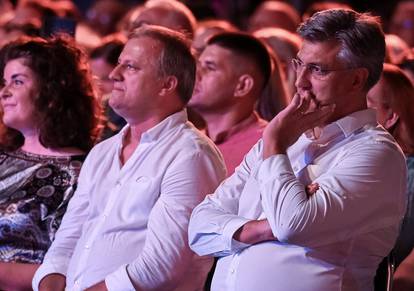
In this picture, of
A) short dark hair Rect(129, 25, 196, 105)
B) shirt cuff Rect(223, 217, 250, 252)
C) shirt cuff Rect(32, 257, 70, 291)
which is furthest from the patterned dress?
shirt cuff Rect(223, 217, 250, 252)

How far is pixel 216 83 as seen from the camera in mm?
4461

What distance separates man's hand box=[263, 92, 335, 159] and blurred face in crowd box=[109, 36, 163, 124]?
2.56 feet

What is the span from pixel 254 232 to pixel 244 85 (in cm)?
158

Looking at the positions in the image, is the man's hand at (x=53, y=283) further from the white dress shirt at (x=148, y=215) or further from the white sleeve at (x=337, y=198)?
the white sleeve at (x=337, y=198)

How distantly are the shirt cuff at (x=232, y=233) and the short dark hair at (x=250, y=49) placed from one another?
1584 millimetres

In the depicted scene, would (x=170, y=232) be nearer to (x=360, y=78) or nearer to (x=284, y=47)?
(x=360, y=78)

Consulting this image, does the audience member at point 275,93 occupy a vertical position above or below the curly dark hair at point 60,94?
below

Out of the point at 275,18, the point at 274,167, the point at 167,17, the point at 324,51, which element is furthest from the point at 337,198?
the point at 275,18

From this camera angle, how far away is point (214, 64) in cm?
450

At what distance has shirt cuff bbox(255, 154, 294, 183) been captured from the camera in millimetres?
2859

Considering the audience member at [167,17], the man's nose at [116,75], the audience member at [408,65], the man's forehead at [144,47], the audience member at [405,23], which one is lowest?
the audience member at [405,23]

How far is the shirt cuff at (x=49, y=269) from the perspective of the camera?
12.2 feet

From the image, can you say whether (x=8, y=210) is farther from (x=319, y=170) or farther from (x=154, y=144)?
(x=319, y=170)

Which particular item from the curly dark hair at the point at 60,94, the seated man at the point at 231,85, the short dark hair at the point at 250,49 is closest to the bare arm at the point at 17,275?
the curly dark hair at the point at 60,94
